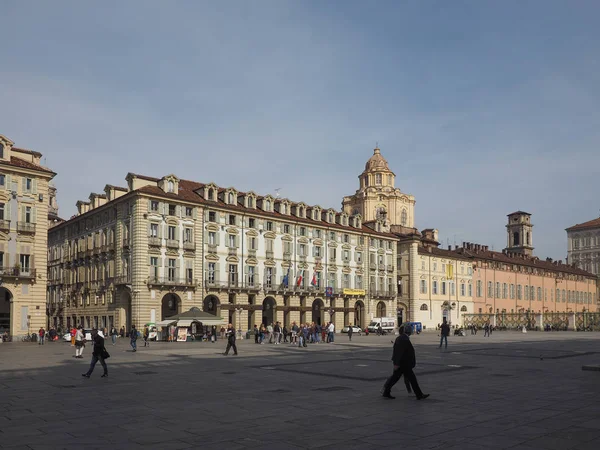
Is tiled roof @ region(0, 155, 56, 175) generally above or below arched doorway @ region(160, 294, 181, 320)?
above

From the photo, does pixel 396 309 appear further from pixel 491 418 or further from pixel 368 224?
pixel 491 418

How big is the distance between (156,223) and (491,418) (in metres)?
53.6

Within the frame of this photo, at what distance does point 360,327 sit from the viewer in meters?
86.6

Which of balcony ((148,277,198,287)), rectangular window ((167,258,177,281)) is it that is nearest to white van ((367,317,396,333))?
balcony ((148,277,198,287))

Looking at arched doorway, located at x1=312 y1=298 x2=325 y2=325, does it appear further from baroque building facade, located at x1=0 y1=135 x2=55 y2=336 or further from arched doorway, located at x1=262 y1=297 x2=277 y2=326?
baroque building facade, located at x1=0 y1=135 x2=55 y2=336

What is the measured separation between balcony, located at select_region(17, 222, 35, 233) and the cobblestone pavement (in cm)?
3224

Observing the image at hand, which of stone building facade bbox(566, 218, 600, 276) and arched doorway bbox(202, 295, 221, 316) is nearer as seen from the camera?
arched doorway bbox(202, 295, 221, 316)

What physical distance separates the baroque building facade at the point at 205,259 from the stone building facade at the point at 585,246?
90011mm

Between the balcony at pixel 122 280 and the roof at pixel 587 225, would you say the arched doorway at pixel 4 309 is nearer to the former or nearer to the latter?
the balcony at pixel 122 280

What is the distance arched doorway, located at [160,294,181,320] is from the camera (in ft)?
216

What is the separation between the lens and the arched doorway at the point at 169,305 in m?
65.9

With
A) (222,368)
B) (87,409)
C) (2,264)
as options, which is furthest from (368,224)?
(87,409)

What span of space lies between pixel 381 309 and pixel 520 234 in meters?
64.1

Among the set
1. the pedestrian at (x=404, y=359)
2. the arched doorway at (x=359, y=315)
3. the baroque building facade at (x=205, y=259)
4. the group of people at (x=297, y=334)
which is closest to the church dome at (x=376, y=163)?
the baroque building facade at (x=205, y=259)
